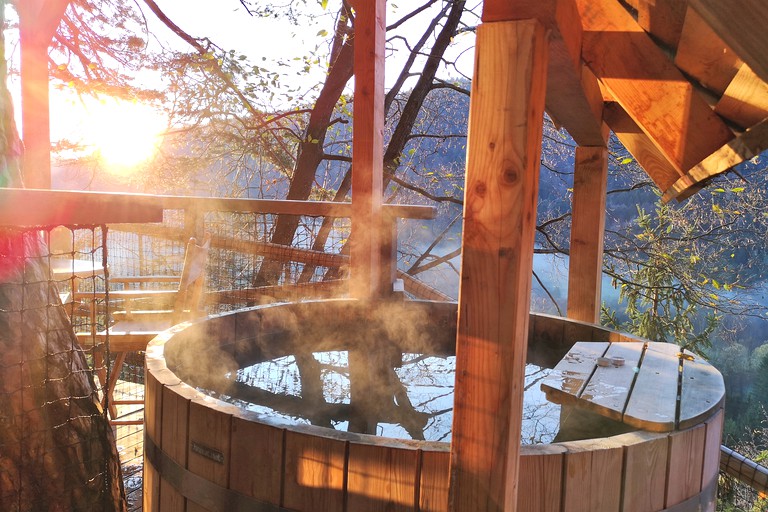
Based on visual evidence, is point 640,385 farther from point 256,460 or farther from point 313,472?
point 256,460

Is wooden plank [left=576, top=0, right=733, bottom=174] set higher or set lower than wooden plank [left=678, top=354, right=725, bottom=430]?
higher

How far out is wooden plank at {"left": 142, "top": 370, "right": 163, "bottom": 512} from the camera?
5.38 ft

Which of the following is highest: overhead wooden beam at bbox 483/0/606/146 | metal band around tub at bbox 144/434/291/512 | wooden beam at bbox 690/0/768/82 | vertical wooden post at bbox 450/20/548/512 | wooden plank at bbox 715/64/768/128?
overhead wooden beam at bbox 483/0/606/146

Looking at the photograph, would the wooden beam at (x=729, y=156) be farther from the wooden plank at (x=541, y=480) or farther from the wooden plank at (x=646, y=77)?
the wooden plank at (x=541, y=480)

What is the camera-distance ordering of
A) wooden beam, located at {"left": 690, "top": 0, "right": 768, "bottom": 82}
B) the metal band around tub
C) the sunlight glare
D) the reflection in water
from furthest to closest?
the sunlight glare, the reflection in water, the metal band around tub, wooden beam, located at {"left": 690, "top": 0, "right": 768, "bottom": 82}

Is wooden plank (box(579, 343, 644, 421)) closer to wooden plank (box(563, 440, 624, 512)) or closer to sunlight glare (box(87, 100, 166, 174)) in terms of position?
wooden plank (box(563, 440, 624, 512))

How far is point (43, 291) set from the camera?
204cm

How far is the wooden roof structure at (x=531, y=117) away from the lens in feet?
3.39

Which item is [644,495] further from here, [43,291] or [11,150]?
[11,150]

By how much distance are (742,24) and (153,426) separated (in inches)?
67.6

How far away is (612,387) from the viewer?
1.71 meters

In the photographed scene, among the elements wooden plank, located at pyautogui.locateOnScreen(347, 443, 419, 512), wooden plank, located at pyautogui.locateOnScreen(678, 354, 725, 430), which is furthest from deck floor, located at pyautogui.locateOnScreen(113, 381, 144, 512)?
wooden plank, located at pyautogui.locateOnScreen(678, 354, 725, 430)

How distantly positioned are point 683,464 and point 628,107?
1095mm

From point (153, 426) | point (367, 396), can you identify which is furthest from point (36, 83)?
point (367, 396)
